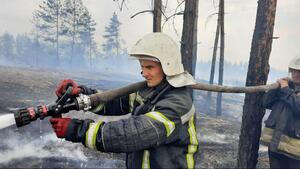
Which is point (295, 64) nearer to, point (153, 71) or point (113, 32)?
point (153, 71)

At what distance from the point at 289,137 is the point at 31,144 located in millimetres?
6748

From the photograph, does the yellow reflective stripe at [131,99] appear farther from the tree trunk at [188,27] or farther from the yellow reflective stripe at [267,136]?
the tree trunk at [188,27]

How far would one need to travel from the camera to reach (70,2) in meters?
50.5

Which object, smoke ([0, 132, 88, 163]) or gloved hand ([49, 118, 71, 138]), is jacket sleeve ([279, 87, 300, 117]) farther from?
smoke ([0, 132, 88, 163])

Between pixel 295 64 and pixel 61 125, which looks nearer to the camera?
pixel 61 125

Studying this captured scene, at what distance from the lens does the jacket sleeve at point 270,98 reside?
16.2 ft

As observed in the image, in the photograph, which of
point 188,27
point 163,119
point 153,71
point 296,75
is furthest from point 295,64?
point 163,119

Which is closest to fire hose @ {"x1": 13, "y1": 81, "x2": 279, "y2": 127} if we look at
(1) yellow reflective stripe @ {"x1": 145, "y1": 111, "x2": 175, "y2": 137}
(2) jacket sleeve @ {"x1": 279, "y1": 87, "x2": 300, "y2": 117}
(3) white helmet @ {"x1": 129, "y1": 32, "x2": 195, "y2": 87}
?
(3) white helmet @ {"x1": 129, "y1": 32, "x2": 195, "y2": 87}

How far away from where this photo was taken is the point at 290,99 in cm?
469

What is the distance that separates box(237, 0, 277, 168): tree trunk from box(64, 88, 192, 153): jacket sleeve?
363cm

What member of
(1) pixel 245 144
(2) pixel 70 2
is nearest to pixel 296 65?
(1) pixel 245 144

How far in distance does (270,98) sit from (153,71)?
3.01m

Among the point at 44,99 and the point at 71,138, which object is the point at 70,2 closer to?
the point at 44,99

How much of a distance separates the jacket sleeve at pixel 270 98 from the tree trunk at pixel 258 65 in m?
0.43
